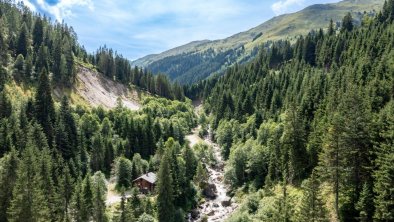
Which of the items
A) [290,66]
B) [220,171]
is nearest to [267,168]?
[220,171]

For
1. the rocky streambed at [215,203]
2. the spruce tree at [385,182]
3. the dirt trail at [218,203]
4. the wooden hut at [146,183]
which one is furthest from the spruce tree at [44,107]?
the spruce tree at [385,182]

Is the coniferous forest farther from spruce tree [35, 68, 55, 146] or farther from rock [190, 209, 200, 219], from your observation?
rock [190, 209, 200, 219]

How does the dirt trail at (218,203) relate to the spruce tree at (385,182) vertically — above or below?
below

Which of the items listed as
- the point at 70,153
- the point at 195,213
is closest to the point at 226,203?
the point at 195,213

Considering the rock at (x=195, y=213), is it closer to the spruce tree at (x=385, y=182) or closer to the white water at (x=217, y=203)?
the white water at (x=217, y=203)

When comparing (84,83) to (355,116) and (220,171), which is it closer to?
(220,171)

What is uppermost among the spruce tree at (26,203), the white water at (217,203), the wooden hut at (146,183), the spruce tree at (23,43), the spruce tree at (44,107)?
the spruce tree at (23,43)

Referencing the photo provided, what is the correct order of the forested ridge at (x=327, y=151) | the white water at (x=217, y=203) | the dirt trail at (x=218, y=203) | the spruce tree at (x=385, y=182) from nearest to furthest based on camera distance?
1. the spruce tree at (x=385, y=182)
2. the forested ridge at (x=327, y=151)
3. the dirt trail at (x=218, y=203)
4. the white water at (x=217, y=203)

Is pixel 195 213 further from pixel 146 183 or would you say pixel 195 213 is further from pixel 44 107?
pixel 44 107

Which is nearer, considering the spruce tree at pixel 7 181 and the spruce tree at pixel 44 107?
the spruce tree at pixel 7 181
